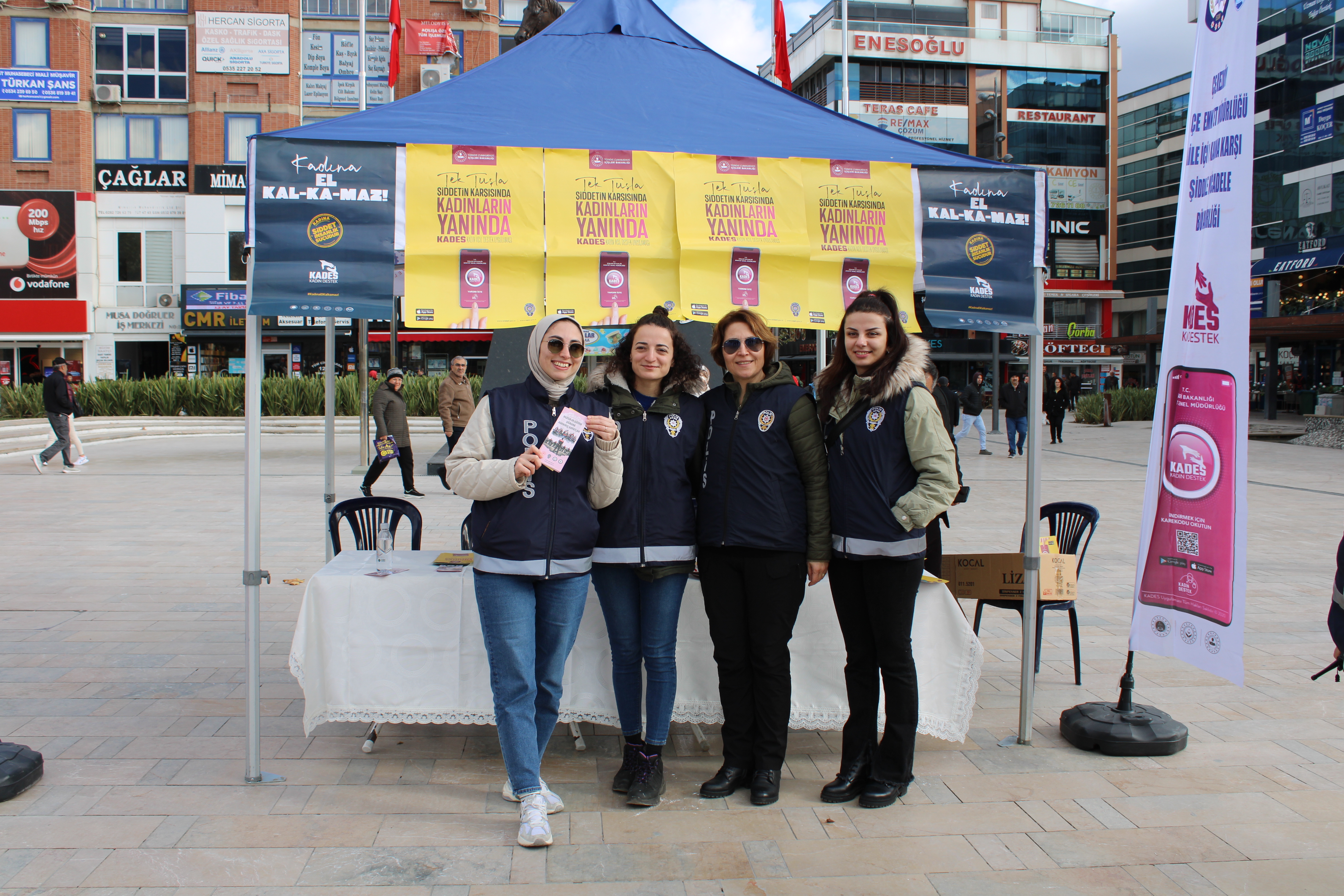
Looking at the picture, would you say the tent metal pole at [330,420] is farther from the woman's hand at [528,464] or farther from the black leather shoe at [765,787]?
the black leather shoe at [765,787]

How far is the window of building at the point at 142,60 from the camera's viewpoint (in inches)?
1262

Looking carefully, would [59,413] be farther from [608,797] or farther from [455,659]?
[608,797]

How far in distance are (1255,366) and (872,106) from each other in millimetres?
22351

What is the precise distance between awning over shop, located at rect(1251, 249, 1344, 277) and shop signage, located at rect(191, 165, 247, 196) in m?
35.0

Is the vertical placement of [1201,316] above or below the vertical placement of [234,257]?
below

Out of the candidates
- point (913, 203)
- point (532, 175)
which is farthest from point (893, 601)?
point (532, 175)

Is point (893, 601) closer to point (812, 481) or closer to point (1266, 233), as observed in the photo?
point (812, 481)

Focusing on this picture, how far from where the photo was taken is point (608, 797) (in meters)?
3.88

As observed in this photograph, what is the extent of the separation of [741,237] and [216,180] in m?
33.3

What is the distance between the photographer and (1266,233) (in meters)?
39.6

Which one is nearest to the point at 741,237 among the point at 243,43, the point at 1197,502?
the point at 1197,502

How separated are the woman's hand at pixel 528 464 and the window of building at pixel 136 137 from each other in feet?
115

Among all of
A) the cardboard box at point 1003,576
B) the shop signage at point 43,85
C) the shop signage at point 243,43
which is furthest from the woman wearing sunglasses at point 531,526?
the shop signage at point 43,85

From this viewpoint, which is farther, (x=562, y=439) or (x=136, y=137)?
(x=136, y=137)
